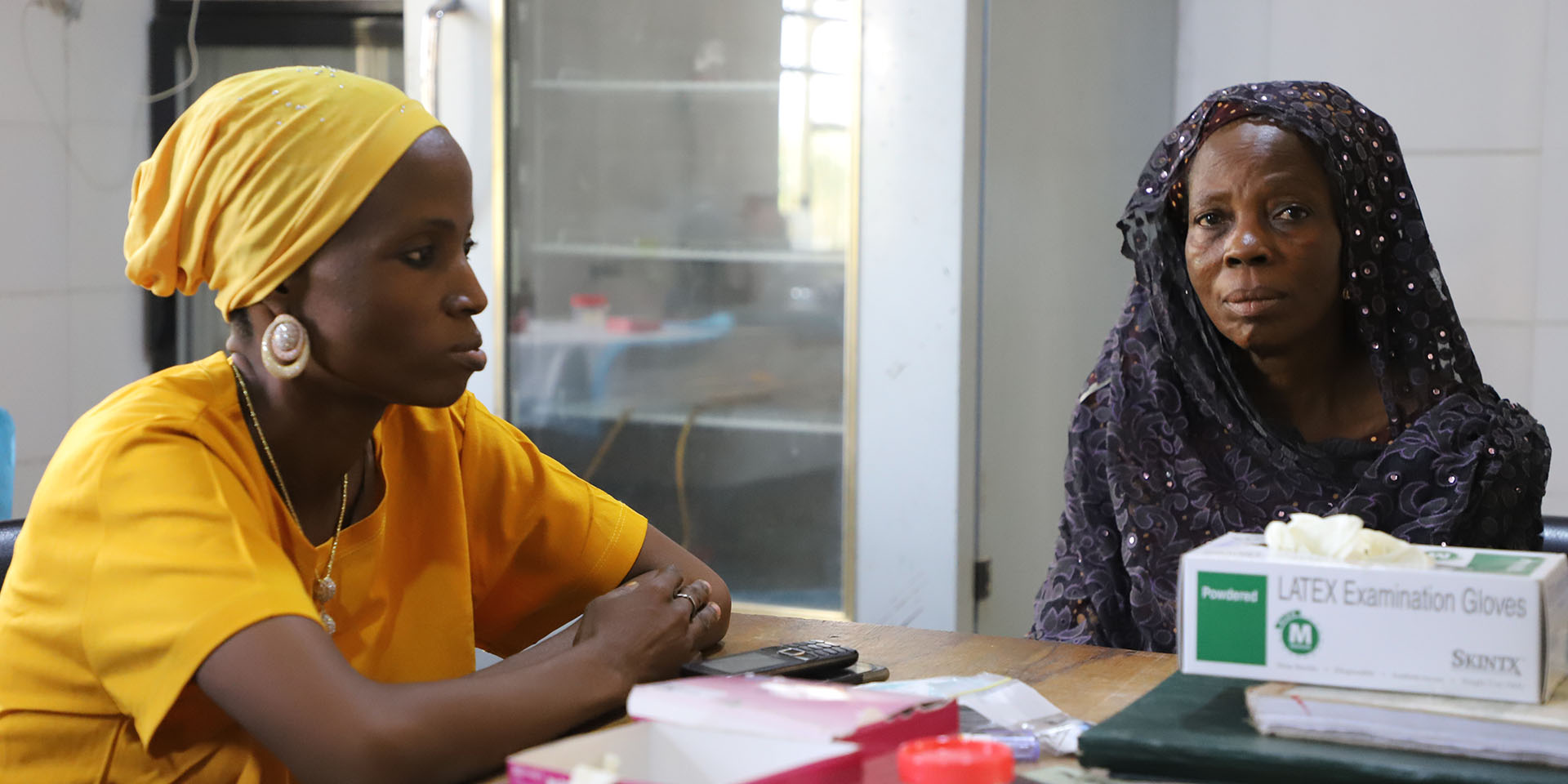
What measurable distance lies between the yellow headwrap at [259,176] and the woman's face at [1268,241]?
2.91 feet

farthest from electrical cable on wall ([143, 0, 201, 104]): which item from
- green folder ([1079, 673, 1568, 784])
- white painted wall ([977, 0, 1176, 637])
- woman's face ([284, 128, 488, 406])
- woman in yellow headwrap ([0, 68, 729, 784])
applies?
green folder ([1079, 673, 1568, 784])

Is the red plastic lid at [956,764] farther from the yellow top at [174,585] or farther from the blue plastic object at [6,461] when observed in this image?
the blue plastic object at [6,461]

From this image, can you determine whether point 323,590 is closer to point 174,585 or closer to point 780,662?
point 174,585

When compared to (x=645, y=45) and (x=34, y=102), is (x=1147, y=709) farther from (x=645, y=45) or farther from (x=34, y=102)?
(x=34, y=102)

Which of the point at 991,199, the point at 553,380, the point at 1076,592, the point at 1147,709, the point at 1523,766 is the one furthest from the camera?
the point at 553,380

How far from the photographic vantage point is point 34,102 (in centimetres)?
299

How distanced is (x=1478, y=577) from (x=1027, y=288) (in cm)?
176

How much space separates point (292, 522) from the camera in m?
1.16

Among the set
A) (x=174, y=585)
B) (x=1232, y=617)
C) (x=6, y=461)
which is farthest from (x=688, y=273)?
(x=1232, y=617)

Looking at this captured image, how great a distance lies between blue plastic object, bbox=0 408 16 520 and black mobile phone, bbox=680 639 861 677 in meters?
1.14

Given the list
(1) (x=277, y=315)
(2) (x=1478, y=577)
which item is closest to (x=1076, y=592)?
(2) (x=1478, y=577)

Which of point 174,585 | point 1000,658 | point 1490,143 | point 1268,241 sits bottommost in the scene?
point 1000,658

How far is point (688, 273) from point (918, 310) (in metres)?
0.55

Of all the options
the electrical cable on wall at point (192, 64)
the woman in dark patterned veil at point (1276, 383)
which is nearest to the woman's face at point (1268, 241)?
the woman in dark patterned veil at point (1276, 383)
